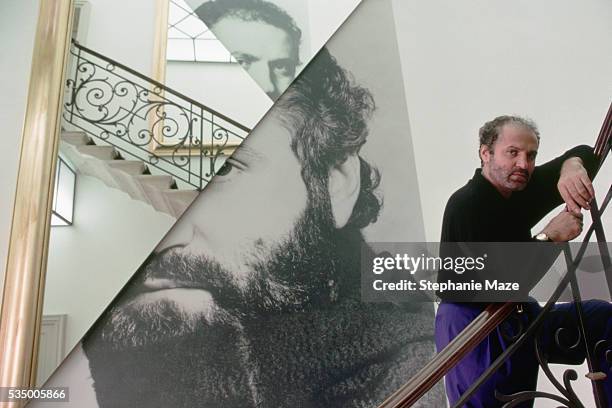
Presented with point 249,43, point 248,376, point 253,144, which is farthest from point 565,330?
point 249,43

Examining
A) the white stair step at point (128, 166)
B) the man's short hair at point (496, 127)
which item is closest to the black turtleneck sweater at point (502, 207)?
the man's short hair at point (496, 127)

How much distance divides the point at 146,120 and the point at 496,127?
329 cm

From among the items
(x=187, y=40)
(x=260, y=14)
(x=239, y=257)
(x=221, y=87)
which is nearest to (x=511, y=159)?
(x=239, y=257)

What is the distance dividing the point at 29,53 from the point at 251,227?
154 centimetres

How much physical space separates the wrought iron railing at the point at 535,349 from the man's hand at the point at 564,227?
4 centimetres

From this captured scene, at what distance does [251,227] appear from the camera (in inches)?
76.2

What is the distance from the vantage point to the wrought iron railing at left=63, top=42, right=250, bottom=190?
4.04 m

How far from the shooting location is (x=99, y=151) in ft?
12.6

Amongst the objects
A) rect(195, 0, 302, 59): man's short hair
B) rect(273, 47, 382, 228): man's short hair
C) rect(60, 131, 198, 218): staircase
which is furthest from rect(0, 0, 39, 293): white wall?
rect(60, 131, 198, 218): staircase

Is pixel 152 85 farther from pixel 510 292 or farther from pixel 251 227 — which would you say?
pixel 510 292

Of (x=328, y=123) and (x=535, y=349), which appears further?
(x=328, y=123)

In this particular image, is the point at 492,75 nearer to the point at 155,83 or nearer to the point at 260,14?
the point at 260,14

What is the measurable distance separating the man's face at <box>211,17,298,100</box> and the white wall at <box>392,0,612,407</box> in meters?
0.76

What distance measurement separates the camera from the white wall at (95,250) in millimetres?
3307
